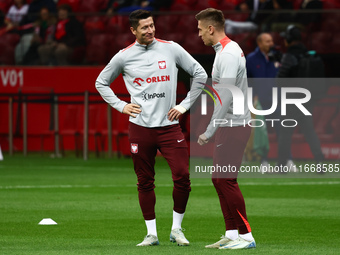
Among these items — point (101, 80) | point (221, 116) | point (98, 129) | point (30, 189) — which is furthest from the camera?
point (98, 129)

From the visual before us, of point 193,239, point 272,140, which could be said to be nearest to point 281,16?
point 272,140

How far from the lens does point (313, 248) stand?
8586mm

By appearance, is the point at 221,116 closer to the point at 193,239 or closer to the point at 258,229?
the point at 193,239

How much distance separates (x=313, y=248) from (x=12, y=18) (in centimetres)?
1713

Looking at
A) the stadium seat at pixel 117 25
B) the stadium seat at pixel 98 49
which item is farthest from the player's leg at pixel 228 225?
the stadium seat at pixel 98 49

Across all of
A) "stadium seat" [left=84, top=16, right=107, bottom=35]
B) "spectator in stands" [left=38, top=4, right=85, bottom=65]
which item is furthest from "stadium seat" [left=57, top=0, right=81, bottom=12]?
"stadium seat" [left=84, top=16, right=107, bottom=35]

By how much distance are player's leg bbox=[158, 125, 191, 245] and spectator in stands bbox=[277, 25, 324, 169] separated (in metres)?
8.00

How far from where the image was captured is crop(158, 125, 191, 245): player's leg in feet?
28.7

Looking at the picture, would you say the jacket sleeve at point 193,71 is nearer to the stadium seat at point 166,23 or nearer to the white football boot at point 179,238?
the white football boot at point 179,238

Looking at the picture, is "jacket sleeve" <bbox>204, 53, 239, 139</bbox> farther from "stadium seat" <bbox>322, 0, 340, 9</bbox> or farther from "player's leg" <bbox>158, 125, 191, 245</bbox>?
"stadium seat" <bbox>322, 0, 340, 9</bbox>

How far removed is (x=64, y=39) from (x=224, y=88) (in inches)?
634

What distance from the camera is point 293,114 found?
721 inches

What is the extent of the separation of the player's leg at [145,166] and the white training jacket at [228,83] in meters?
0.87

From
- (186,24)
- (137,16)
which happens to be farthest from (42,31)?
(137,16)
